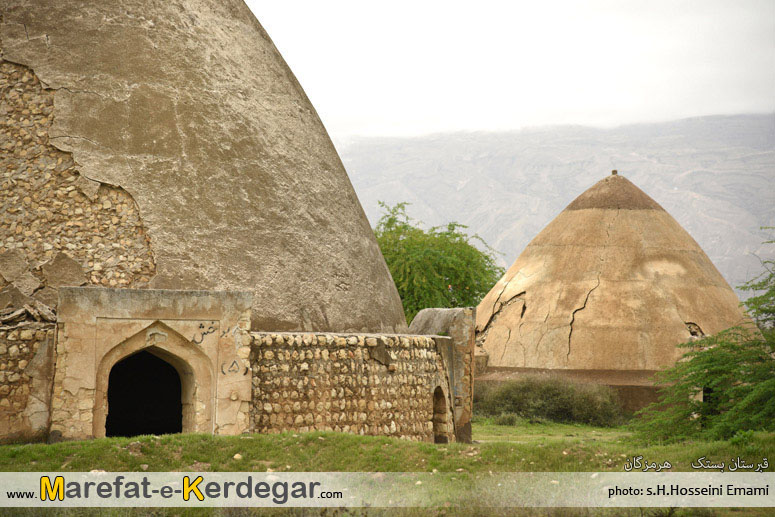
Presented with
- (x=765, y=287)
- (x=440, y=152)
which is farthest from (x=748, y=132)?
(x=765, y=287)

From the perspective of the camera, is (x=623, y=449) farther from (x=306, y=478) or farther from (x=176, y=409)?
(x=176, y=409)

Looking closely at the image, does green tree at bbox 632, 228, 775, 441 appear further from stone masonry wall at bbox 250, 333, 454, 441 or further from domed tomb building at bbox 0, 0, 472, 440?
stone masonry wall at bbox 250, 333, 454, 441

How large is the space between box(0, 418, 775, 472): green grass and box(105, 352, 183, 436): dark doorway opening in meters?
3.65

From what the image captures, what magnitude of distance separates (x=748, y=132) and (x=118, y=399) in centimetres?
15172

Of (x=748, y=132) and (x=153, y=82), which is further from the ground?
(x=748, y=132)

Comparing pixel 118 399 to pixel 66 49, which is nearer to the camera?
pixel 66 49

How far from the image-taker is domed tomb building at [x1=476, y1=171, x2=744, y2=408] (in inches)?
839

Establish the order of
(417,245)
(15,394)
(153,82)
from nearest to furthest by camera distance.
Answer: (15,394) → (153,82) → (417,245)

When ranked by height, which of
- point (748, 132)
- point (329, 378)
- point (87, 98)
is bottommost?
point (329, 378)

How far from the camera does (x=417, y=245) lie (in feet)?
93.4

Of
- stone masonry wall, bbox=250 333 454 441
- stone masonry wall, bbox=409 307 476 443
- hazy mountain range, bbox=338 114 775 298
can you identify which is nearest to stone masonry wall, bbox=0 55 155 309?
stone masonry wall, bbox=250 333 454 441

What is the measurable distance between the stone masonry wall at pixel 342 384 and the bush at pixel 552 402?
8.92 metres

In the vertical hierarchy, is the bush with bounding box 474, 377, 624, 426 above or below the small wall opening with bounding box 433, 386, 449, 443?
below

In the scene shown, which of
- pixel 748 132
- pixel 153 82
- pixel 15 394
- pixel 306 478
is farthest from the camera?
pixel 748 132
